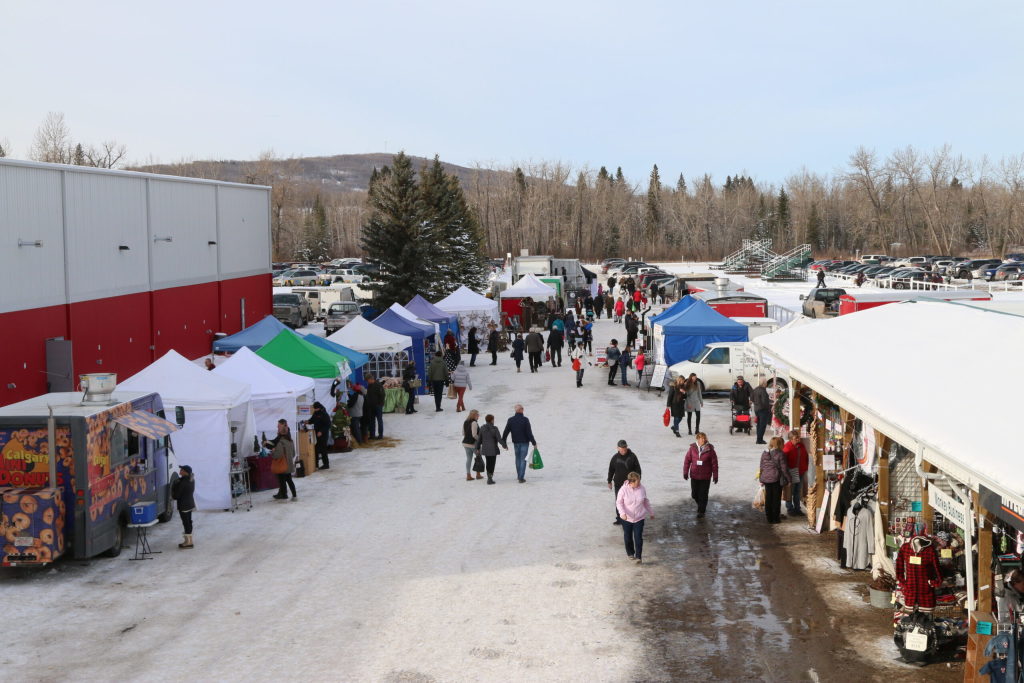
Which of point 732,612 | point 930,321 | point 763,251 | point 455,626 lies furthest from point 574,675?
point 763,251

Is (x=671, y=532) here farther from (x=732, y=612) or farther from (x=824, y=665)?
(x=824, y=665)

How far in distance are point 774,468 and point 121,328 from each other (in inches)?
714

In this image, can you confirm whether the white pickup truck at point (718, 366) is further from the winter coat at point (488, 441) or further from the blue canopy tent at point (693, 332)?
the winter coat at point (488, 441)

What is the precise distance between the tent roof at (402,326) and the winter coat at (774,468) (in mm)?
16077

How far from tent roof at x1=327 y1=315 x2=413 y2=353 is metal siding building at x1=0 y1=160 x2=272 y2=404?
561 centimetres

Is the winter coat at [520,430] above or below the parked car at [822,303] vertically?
below

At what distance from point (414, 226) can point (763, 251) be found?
5194cm

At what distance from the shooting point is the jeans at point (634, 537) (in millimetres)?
13172

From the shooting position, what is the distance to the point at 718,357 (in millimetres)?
27656

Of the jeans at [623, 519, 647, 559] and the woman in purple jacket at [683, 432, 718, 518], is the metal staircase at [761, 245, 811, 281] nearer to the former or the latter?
the woman in purple jacket at [683, 432, 718, 518]

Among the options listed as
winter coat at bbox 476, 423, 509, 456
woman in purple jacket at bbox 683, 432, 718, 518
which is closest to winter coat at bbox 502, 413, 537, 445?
winter coat at bbox 476, 423, 509, 456

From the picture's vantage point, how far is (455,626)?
11070mm

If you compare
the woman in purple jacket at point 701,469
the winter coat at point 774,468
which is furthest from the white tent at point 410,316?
the winter coat at point 774,468

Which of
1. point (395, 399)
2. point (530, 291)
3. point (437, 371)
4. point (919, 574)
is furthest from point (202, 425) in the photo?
point (530, 291)
